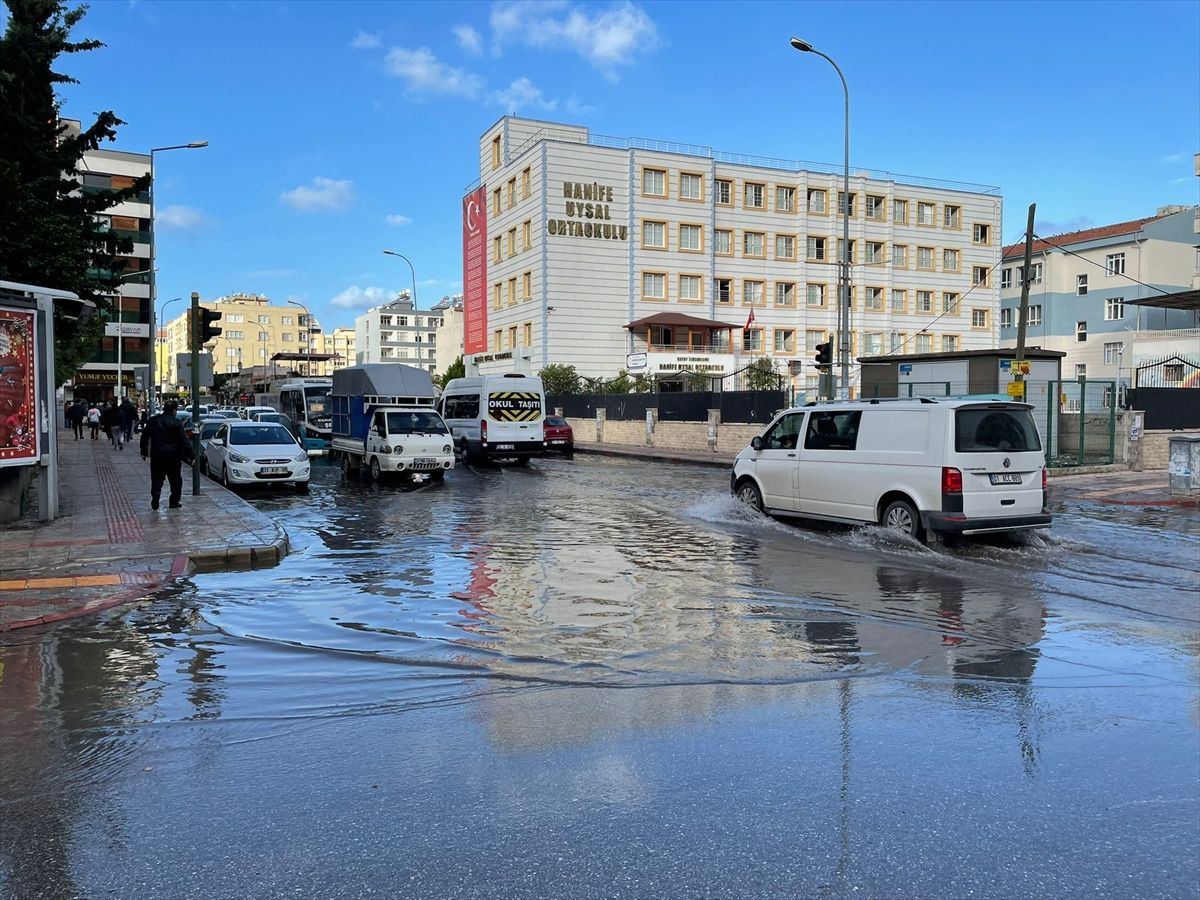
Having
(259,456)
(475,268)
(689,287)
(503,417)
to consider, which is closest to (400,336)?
(475,268)

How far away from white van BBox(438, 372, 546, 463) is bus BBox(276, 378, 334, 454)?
692cm

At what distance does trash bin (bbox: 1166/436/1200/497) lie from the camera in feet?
60.0

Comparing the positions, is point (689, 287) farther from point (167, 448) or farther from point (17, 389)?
point (17, 389)

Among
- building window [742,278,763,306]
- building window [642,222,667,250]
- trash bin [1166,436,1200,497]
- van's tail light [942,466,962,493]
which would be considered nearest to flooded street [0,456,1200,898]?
van's tail light [942,466,962,493]

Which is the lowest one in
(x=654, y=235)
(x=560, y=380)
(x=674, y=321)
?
(x=560, y=380)

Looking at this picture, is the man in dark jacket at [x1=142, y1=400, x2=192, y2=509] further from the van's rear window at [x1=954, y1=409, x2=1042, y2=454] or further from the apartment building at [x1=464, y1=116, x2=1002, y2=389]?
the apartment building at [x1=464, y1=116, x2=1002, y2=389]

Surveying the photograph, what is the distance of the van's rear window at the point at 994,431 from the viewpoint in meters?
11.6

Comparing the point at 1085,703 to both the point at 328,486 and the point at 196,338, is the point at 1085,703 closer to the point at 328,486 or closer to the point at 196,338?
the point at 196,338

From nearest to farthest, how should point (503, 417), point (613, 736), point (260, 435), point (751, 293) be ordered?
point (613, 736)
point (260, 435)
point (503, 417)
point (751, 293)

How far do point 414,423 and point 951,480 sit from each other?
14.4m

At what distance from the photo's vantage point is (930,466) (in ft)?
38.7

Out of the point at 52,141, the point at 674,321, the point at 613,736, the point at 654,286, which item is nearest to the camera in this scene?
the point at 613,736

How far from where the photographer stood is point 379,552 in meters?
12.2

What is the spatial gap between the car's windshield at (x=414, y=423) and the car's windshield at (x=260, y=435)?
236 centimetres
